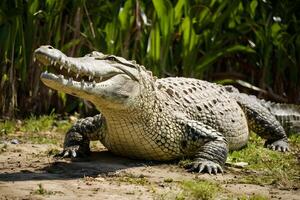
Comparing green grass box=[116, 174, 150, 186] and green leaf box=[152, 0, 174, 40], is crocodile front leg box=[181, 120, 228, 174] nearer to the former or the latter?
green grass box=[116, 174, 150, 186]

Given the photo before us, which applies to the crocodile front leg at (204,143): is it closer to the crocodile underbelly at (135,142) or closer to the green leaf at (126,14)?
the crocodile underbelly at (135,142)

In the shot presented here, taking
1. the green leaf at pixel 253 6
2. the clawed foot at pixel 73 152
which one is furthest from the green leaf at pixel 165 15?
the clawed foot at pixel 73 152

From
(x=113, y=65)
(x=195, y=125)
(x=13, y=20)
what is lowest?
(x=195, y=125)

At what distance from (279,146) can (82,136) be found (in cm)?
235

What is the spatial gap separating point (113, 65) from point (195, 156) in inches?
45.5

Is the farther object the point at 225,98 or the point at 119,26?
the point at 119,26

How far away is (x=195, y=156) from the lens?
5824 millimetres

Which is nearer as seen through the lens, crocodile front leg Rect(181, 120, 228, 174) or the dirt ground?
the dirt ground

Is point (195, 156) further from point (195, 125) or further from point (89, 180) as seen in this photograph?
point (89, 180)

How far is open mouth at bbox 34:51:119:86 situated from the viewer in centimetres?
483

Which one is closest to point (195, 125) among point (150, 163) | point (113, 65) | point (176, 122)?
point (176, 122)

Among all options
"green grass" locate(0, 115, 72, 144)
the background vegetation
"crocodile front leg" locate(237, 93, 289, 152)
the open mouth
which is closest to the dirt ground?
A: the open mouth

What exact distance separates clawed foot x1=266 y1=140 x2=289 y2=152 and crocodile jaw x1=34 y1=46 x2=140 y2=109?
2206 millimetres

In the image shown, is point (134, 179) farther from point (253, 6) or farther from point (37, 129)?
point (253, 6)
